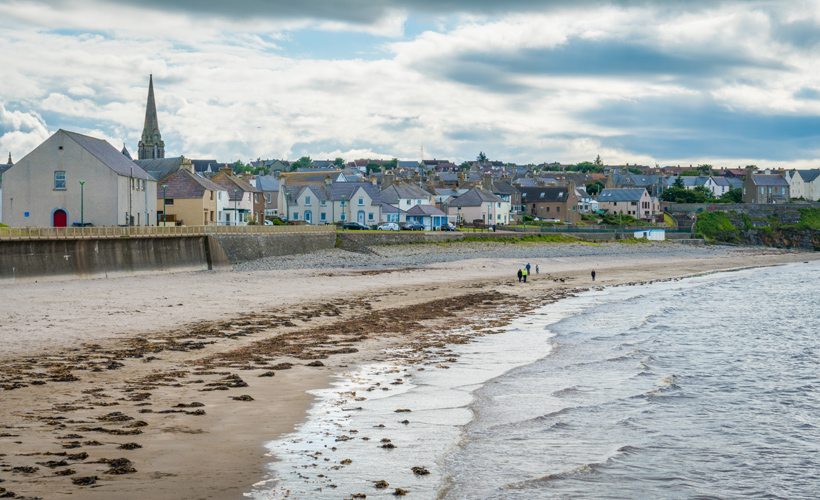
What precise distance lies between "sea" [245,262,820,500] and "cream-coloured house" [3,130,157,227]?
37.0 m

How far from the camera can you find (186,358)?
55.9 ft

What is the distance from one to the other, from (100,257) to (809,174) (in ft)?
576

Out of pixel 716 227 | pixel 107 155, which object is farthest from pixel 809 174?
pixel 107 155

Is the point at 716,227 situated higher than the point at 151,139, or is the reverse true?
the point at 151,139

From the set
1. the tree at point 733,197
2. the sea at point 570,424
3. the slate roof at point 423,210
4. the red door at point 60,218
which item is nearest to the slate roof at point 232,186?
the slate roof at point 423,210

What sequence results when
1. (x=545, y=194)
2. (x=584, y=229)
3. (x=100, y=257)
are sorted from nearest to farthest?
(x=100, y=257) → (x=584, y=229) → (x=545, y=194)

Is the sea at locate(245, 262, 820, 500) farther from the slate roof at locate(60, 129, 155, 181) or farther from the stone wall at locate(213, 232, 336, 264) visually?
the slate roof at locate(60, 129, 155, 181)

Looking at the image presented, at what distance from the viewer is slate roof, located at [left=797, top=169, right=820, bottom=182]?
16675cm

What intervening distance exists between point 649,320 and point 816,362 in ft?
28.0

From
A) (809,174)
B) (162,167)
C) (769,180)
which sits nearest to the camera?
(162,167)

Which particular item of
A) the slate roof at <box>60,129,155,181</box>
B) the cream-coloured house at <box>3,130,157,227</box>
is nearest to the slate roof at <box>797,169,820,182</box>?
the slate roof at <box>60,129,155,181</box>

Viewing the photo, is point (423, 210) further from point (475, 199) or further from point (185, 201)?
point (185, 201)

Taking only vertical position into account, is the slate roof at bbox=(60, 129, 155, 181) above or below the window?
above

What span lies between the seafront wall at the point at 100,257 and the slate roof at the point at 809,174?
6489 inches
